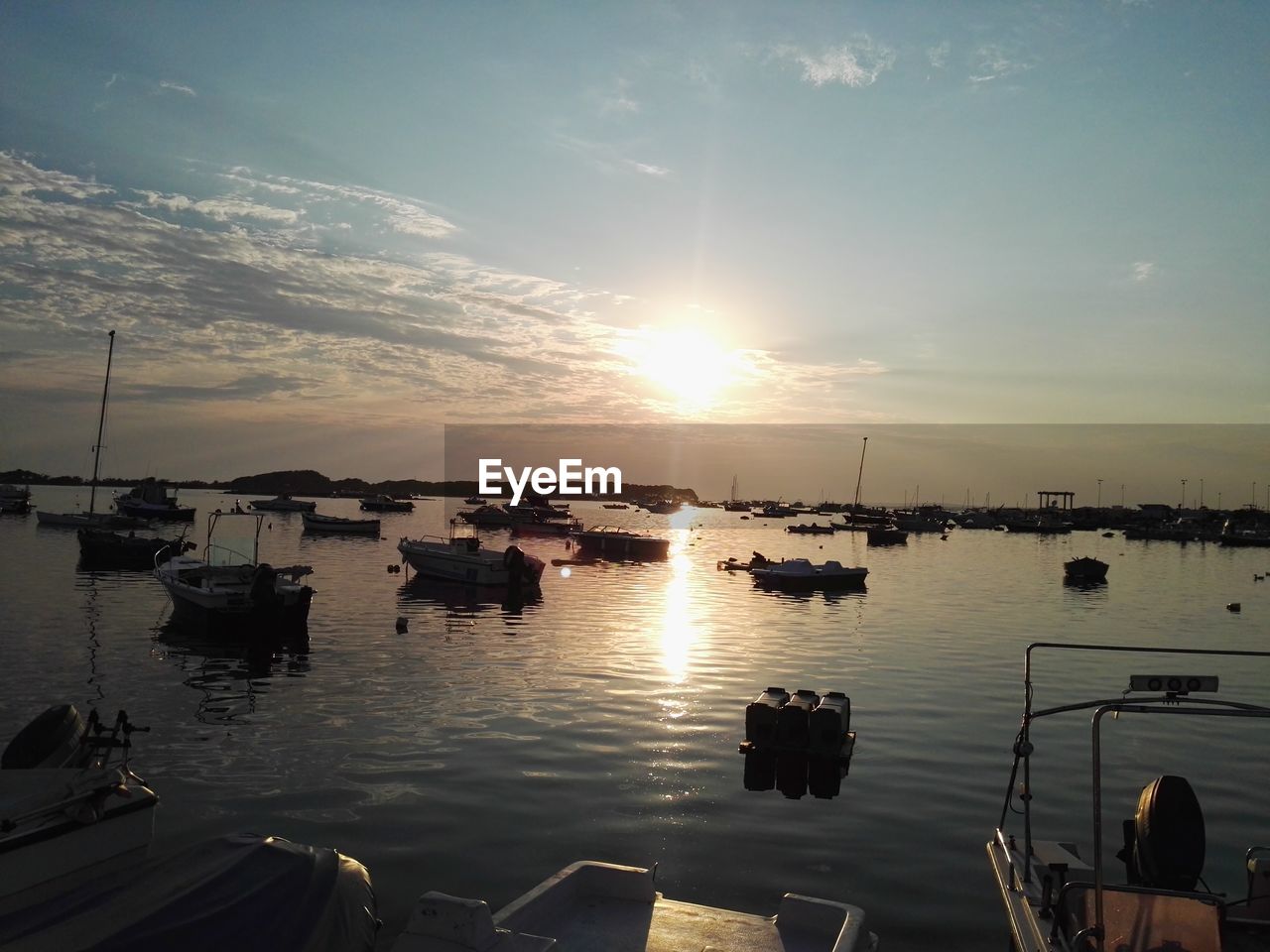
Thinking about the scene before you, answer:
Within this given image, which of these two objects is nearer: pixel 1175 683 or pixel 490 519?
pixel 1175 683

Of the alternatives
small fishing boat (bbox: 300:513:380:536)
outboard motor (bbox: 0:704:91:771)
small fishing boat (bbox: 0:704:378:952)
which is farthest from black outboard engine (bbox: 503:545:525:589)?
small fishing boat (bbox: 300:513:380:536)

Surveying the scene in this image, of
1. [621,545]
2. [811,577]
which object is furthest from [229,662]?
[621,545]

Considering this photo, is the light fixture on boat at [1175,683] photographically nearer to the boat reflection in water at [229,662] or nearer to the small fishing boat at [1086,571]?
the boat reflection in water at [229,662]

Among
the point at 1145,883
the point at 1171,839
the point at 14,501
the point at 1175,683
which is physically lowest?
the point at 14,501

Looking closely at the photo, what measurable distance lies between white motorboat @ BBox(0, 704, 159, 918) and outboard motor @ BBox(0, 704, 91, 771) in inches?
28.3

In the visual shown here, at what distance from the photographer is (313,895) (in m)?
7.10

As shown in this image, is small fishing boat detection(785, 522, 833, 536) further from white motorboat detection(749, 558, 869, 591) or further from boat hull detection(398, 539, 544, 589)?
boat hull detection(398, 539, 544, 589)

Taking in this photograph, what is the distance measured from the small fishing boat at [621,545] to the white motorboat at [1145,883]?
2920 inches

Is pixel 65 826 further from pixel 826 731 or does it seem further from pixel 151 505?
pixel 151 505

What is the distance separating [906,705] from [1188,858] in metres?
15.4

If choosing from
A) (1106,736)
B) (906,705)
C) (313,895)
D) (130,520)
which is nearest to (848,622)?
(906,705)

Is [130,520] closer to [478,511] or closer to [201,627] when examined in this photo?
[478,511]

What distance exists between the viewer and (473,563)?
2112 inches

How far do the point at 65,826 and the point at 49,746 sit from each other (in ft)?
11.1
